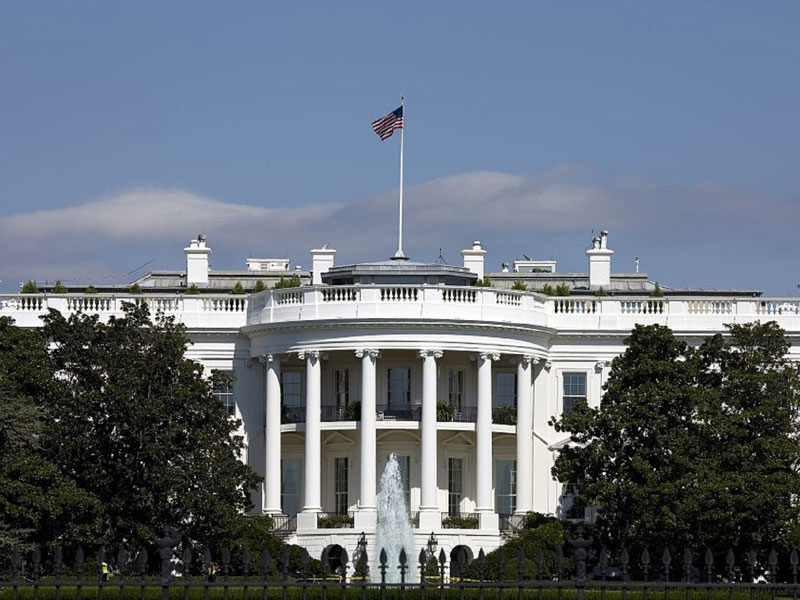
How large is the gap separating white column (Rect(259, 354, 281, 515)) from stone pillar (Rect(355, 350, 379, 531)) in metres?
3.12

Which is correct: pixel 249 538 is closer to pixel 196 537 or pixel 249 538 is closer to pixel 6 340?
pixel 196 537

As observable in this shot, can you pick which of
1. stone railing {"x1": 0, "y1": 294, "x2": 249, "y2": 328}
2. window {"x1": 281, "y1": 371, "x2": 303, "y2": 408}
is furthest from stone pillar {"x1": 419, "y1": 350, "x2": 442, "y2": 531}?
stone railing {"x1": 0, "y1": 294, "x2": 249, "y2": 328}

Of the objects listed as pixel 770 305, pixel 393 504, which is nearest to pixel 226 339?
pixel 393 504

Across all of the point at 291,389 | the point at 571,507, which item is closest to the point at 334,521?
the point at 291,389

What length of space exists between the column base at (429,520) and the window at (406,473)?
278 centimetres

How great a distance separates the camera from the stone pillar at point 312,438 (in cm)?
7481

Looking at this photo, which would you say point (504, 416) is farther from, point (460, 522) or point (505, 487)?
point (460, 522)

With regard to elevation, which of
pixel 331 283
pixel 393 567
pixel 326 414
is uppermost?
pixel 331 283

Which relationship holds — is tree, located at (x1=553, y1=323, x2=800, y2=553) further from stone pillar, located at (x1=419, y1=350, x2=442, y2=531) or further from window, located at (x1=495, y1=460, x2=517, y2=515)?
window, located at (x1=495, y1=460, x2=517, y2=515)

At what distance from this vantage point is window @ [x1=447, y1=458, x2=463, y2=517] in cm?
7681

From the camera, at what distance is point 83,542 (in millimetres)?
64250

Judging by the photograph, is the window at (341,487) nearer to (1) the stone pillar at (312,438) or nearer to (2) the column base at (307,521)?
(1) the stone pillar at (312,438)

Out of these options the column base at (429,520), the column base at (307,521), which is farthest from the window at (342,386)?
the column base at (429,520)

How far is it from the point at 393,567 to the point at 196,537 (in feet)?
20.8
